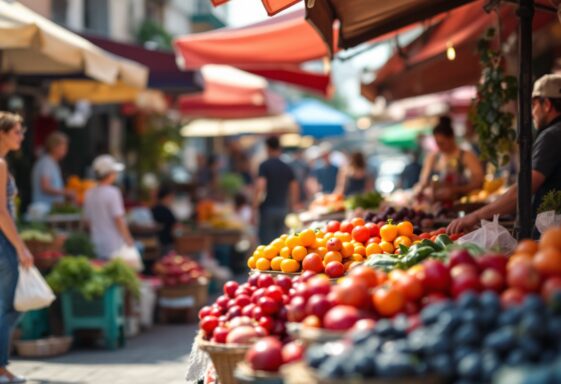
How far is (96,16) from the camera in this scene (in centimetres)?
2042

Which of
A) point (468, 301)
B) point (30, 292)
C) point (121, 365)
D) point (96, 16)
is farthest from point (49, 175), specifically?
point (468, 301)

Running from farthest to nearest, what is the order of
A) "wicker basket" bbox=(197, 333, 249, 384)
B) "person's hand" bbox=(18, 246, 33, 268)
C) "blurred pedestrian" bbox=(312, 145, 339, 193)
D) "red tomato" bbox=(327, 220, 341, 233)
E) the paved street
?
"blurred pedestrian" bbox=(312, 145, 339, 193)
the paved street
"person's hand" bbox=(18, 246, 33, 268)
"red tomato" bbox=(327, 220, 341, 233)
"wicker basket" bbox=(197, 333, 249, 384)

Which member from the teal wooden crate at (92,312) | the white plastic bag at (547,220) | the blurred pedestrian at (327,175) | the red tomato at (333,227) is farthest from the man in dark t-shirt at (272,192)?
the white plastic bag at (547,220)

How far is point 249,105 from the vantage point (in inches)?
729

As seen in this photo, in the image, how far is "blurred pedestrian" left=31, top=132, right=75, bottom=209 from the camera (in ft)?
40.9

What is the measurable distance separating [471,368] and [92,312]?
7513mm

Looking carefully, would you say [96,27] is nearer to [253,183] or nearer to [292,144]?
[253,183]

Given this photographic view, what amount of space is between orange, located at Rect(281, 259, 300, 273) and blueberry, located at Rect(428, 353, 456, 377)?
117 inches

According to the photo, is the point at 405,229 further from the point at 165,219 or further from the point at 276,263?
the point at 165,219

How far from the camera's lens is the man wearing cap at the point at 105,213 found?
11.0 meters

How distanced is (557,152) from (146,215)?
334 inches

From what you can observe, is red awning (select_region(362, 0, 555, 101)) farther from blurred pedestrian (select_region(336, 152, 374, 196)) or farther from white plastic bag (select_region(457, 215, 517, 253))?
white plastic bag (select_region(457, 215, 517, 253))

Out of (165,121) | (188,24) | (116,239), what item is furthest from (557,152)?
(188,24)

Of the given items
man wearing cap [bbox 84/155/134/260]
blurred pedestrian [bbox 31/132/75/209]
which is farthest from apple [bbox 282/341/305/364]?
blurred pedestrian [bbox 31/132/75/209]
